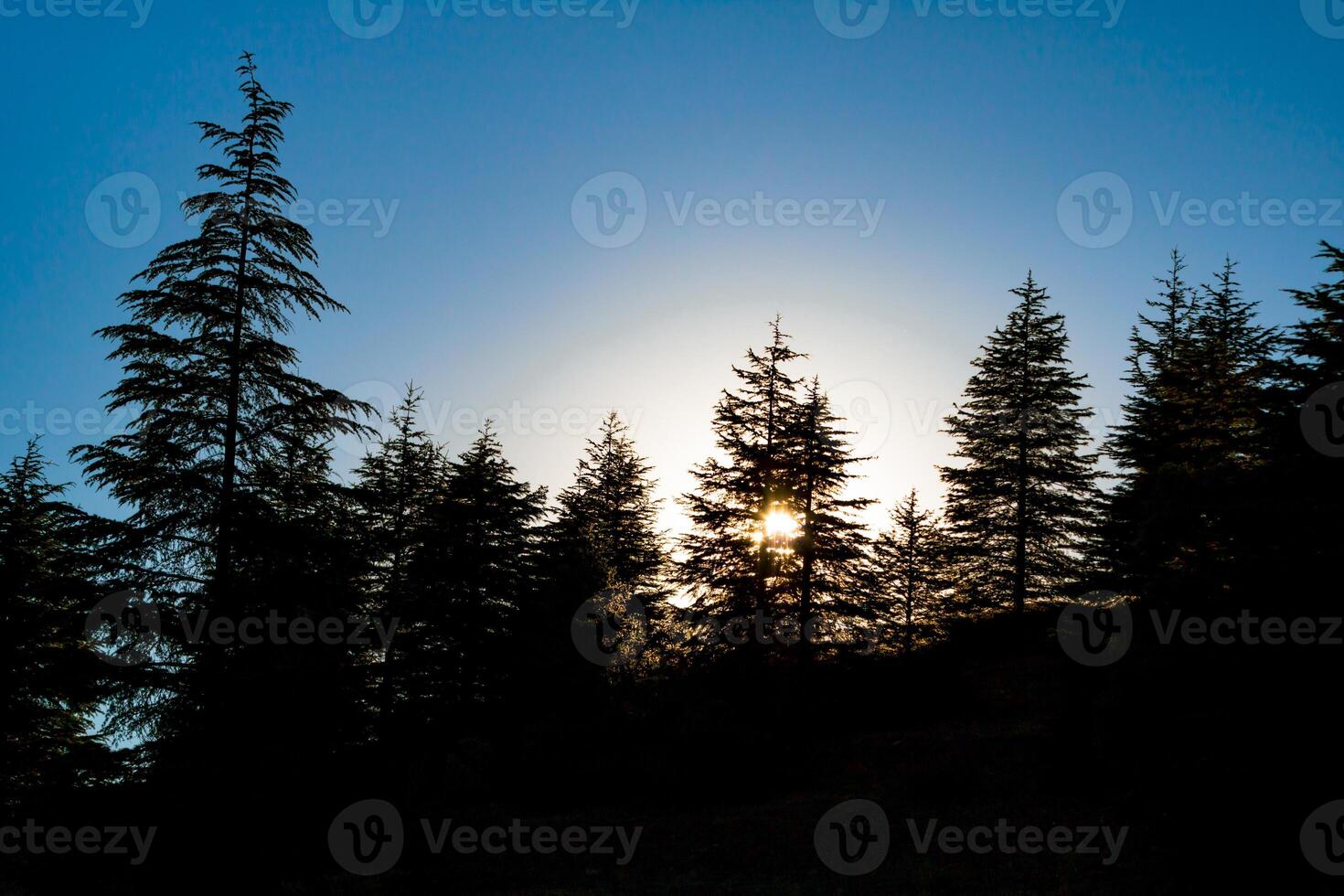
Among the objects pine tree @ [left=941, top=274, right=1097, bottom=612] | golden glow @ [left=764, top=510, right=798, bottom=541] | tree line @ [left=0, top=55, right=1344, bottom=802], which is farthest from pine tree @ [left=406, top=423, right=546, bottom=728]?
pine tree @ [left=941, top=274, right=1097, bottom=612]

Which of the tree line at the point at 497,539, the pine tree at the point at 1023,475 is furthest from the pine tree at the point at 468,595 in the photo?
the pine tree at the point at 1023,475

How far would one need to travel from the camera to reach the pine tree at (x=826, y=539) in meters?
25.1

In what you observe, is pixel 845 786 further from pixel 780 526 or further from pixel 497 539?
pixel 497 539

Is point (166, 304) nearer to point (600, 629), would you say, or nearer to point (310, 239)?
point (310, 239)

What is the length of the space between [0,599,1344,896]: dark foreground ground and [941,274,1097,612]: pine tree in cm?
470

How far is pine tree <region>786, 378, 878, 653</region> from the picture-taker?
25.1m

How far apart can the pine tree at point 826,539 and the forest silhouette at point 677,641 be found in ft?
0.38

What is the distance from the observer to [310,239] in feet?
55.7

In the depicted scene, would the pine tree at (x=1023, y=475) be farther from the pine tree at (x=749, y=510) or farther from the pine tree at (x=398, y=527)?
the pine tree at (x=398, y=527)

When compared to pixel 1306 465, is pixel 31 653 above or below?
below

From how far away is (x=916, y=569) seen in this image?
Result: 37.1 m

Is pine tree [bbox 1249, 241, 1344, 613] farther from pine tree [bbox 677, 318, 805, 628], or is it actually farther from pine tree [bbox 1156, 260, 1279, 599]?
pine tree [bbox 677, 318, 805, 628]

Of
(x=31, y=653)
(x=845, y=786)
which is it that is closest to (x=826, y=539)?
(x=845, y=786)

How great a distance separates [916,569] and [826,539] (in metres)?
13.9
